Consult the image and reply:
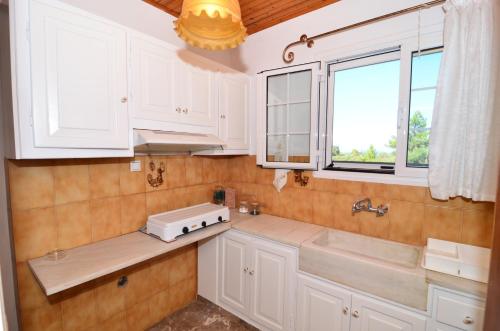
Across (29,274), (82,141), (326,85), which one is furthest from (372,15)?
(29,274)

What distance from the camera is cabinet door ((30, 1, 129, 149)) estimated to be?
116 centimetres

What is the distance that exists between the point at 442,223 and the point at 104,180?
A: 7.30 feet

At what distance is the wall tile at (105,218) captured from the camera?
1.65 m

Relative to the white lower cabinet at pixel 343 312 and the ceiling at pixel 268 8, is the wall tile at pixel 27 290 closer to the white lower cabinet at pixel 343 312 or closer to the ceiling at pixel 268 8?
the white lower cabinet at pixel 343 312

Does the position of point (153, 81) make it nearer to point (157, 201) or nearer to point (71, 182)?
point (71, 182)

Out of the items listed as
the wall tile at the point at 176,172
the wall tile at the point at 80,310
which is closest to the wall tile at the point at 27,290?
the wall tile at the point at 80,310

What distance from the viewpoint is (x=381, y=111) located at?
186 cm

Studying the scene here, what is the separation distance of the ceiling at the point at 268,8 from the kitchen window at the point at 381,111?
492mm

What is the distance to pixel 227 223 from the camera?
206 cm

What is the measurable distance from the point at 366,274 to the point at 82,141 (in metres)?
1.73

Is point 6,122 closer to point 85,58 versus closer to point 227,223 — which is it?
point 85,58

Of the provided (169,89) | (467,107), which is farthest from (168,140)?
(467,107)

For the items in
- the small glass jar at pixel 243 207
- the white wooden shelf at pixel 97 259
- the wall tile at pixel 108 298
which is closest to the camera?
the white wooden shelf at pixel 97 259

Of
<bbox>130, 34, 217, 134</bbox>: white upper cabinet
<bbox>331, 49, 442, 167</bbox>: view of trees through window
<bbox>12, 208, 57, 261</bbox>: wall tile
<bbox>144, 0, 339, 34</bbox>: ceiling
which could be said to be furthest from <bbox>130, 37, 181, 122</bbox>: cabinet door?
<bbox>331, 49, 442, 167</bbox>: view of trees through window
